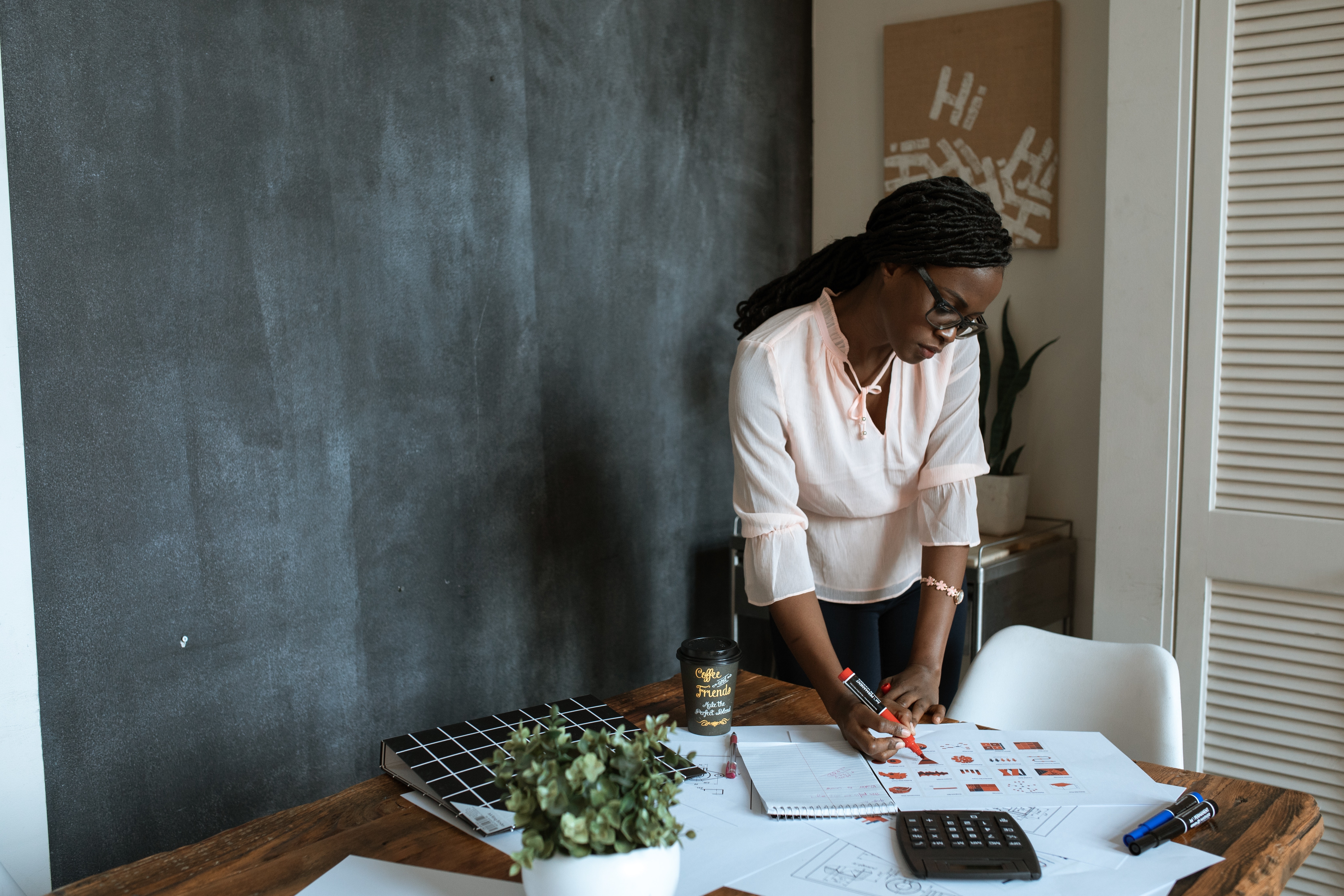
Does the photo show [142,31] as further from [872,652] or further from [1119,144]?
[1119,144]

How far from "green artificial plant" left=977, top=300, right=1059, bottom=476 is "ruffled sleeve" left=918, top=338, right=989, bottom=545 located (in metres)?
1.06

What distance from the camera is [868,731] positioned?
142 cm

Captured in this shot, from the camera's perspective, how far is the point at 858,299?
1.85 meters

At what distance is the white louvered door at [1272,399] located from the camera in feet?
7.23

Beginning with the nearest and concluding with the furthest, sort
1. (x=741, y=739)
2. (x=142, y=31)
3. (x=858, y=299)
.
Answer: (x=741, y=739), (x=142, y=31), (x=858, y=299)

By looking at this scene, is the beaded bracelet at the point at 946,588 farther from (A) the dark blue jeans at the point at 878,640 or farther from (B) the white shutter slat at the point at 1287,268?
(B) the white shutter slat at the point at 1287,268

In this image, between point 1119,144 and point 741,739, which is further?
point 1119,144

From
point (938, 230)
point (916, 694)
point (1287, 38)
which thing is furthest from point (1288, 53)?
point (916, 694)

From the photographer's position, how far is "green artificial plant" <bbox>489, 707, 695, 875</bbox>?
0.95 meters

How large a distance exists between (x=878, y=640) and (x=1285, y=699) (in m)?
1.08

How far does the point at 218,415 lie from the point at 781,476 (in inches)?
42.7

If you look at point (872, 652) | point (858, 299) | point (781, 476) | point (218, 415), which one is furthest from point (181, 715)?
point (858, 299)

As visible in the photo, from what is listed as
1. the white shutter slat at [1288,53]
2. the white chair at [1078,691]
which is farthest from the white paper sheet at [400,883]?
the white shutter slat at [1288,53]

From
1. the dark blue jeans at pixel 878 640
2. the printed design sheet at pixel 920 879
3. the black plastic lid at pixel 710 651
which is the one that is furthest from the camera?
the dark blue jeans at pixel 878 640
